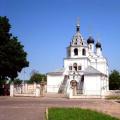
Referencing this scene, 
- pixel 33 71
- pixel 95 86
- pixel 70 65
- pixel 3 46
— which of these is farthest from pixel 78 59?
pixel 33 71

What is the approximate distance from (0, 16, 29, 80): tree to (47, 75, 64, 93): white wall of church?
20838 millimetres

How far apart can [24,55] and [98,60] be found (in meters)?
34.8

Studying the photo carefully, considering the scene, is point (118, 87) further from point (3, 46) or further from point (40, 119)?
point (40, 119)

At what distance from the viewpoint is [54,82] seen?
7575 centimetres

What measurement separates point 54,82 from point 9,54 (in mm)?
24885

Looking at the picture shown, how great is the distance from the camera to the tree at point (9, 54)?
51284 millimetres

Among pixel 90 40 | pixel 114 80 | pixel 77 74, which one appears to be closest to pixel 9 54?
pixel 77 74

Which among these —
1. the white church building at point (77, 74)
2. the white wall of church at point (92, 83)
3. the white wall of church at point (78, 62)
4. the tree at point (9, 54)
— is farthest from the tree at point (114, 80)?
the tree at point (9, 54)

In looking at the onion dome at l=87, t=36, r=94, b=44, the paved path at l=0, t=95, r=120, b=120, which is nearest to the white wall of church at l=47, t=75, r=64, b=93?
the onion dome at l=87, t=36, r=94, b=44

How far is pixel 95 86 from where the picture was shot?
70.6 meters

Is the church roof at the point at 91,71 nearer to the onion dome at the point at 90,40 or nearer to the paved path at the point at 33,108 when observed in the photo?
the onion dome at the point at 90,40

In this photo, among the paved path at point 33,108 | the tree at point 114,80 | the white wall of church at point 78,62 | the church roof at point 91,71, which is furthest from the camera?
the tree at point 114,80

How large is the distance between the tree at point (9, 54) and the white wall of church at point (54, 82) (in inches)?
820

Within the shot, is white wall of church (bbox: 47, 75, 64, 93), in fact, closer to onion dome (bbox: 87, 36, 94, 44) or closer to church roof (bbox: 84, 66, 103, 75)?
church roof (bbox: 84, 66, 103, 75)
